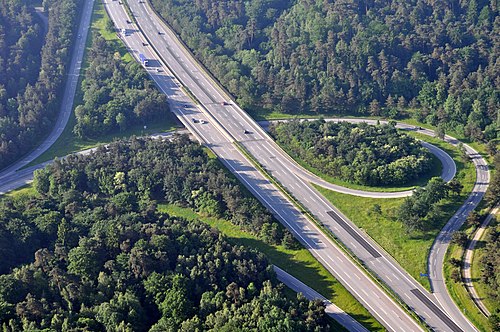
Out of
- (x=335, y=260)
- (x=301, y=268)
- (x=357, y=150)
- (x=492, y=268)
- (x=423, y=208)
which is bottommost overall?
(x=301, y=268)

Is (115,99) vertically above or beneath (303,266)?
above

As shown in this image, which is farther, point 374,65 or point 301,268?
point 374,65

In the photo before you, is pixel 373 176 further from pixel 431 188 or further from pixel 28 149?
pixel 28 149

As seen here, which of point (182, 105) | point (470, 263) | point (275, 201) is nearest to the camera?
point (470, 263)

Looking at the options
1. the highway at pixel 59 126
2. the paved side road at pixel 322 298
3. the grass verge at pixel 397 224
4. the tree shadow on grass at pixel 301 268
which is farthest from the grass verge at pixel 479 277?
the highway at pixel 59 126

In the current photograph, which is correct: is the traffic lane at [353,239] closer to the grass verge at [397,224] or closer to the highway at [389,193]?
the grass verge at [397,224]

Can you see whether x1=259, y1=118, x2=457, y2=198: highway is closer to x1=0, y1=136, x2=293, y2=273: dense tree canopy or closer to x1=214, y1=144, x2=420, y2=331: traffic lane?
x1=214, y1=144, x2=420, y2=331: traffic lane

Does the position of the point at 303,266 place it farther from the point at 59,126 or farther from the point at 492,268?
the point at 59,126

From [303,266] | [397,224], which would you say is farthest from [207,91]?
[303,266]

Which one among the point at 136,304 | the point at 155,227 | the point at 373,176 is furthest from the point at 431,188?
the point at 136,304
